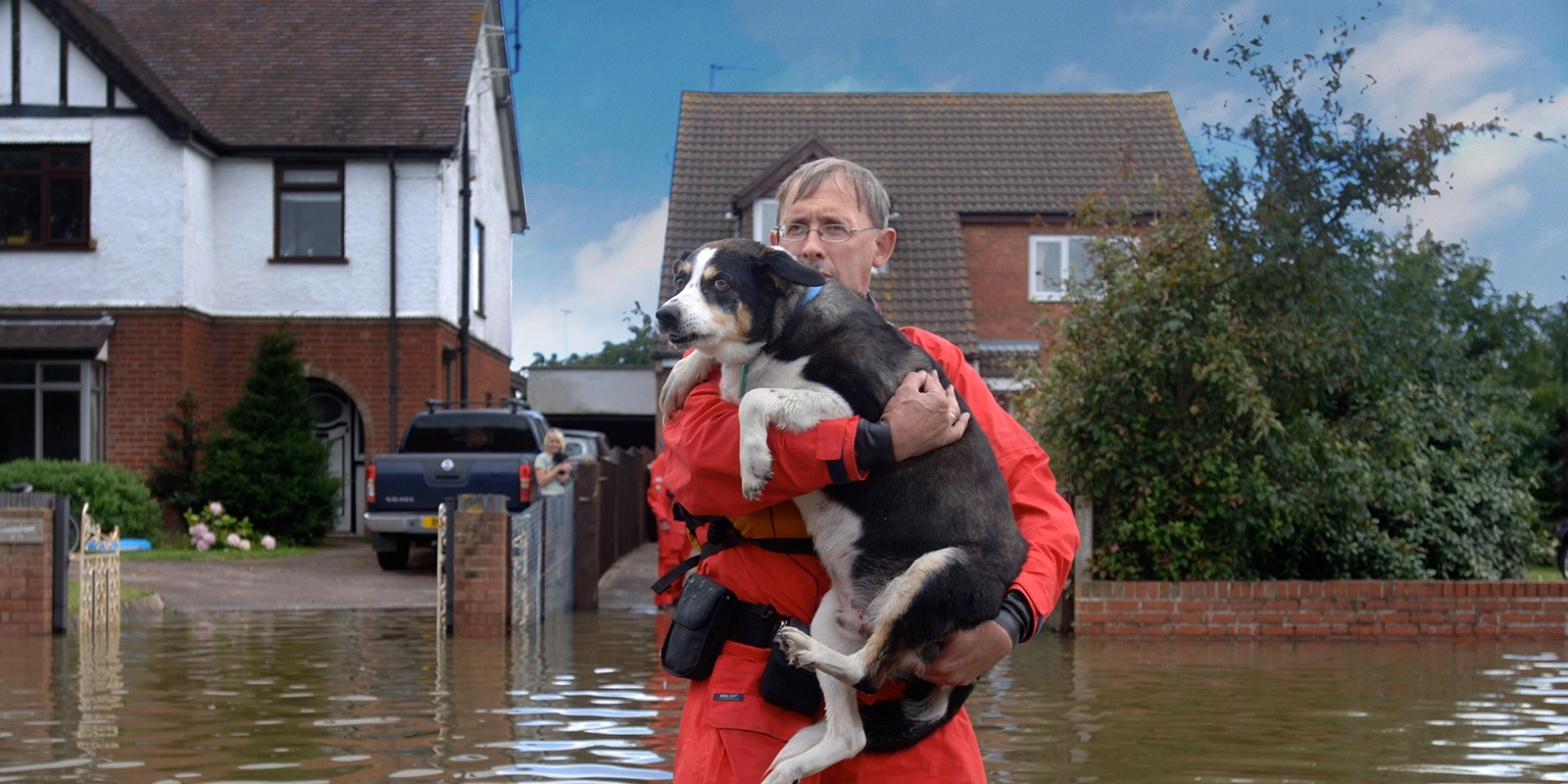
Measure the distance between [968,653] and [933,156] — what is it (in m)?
24.9

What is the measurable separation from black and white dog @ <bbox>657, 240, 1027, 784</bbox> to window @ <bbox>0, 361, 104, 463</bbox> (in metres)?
20.6

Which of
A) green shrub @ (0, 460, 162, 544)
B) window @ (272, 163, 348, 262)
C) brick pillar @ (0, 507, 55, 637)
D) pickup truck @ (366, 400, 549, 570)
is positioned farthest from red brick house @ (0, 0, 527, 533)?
brick pillar @ (0, 507, 55, 637)

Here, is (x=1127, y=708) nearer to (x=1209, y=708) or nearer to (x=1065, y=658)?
(x=1209, y=708)

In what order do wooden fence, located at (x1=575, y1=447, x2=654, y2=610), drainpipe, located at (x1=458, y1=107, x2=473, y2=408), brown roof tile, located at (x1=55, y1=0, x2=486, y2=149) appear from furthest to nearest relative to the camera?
drainpipe, located at (x1=458, y1=107, x2=473, y2=408), brown roof tile, located at (x1=55, y1=0, x2=486, y2=149), wooden fence, located at (x1=575, y1=447, x2=654, y2=610)

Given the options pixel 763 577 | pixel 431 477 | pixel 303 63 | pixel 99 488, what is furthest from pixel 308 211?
pixel 763 577

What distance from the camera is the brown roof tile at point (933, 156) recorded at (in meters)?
25.0

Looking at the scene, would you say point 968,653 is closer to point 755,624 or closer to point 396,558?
point 755,624

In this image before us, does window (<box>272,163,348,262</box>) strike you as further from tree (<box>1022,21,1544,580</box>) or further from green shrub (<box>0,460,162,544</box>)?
tree (<box>1022,21,1544,580</box>)

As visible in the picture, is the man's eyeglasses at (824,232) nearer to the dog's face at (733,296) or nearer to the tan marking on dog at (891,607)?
the dog's face at (733,296)

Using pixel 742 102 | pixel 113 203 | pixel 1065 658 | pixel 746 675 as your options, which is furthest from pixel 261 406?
pixel 746 675

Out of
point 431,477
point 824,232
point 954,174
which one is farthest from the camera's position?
point 954,174

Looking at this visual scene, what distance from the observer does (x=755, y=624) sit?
10.2 ft

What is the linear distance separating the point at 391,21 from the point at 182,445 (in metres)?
8.79

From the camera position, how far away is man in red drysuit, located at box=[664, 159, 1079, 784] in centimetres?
293
